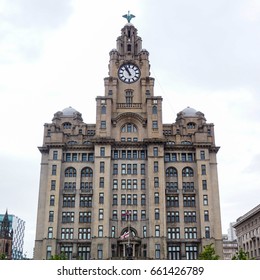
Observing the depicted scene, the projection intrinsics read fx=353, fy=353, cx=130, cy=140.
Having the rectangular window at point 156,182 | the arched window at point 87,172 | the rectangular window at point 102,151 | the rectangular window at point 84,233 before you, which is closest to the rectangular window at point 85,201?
the arched window at point 87,172

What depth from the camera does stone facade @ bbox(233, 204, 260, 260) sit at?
88.6 m

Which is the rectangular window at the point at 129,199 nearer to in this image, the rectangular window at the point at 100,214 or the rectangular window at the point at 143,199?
the rectangular window at the point at 143,199

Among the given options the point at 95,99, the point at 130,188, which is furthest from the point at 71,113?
the point at 130,188

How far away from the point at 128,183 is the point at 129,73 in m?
29.3

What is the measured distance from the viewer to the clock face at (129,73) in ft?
296

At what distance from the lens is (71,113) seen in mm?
90062

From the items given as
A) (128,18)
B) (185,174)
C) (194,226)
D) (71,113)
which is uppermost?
(128,18)

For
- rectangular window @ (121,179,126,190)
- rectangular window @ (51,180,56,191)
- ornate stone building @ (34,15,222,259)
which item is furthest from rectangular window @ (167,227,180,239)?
rectangular window @ (51,180,56,191)

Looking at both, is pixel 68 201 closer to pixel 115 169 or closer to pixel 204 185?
pixel 115 169

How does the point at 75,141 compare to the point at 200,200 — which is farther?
the point at 75,141

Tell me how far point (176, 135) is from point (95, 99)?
2125cm

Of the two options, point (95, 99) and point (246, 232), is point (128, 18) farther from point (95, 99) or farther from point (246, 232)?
point (246, 232)

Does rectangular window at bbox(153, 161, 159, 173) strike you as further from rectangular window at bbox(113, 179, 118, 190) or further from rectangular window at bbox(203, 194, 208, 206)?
rectangular window at bbox(203, 194, 208, 206)

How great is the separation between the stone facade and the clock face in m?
44.8
